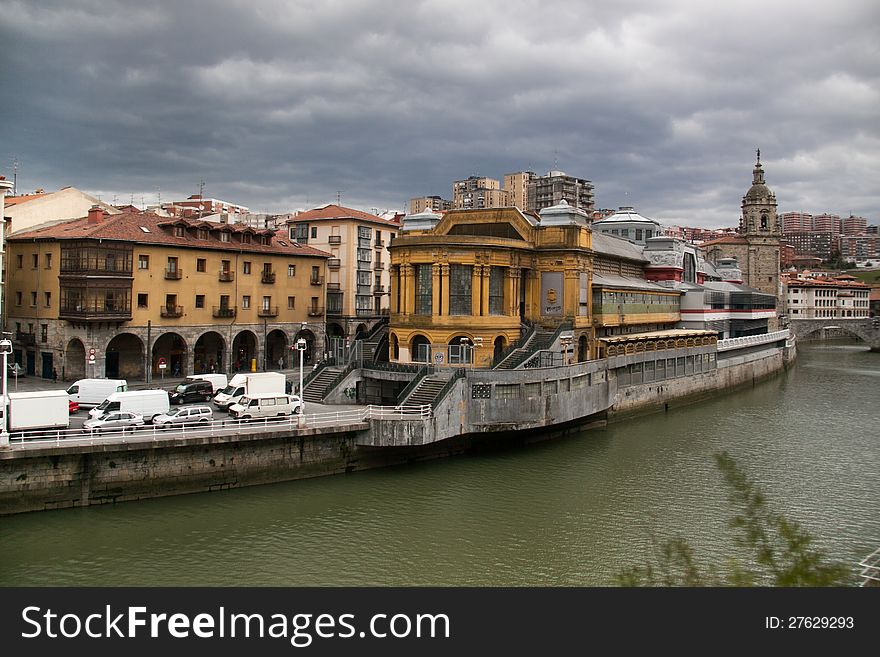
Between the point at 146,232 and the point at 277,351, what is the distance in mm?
15534

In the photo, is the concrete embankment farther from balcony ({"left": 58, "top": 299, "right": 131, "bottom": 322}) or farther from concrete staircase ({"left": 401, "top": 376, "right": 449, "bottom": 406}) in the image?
balcony ({"left": 58, "top": 299, "right": 131, "bottom": 322})

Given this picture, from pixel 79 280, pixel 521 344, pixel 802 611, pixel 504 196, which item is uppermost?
pixel 504 196

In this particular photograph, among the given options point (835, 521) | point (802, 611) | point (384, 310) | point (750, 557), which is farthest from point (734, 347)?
point (802, 611)

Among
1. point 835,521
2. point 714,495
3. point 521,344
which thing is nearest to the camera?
point 835,521

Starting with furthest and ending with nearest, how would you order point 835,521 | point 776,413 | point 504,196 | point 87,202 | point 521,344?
point 504,196
point 87,202
point 776,413
point 521,344
point 835,521

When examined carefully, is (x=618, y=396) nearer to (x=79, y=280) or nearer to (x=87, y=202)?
(x=79, y=280)

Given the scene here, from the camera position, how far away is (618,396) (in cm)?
5066

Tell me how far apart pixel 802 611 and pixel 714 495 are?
74.4ft

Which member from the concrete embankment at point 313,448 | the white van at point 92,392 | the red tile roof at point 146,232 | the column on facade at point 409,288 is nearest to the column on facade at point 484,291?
the column on facade at point 409,288

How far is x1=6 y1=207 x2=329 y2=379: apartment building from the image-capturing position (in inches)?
1918

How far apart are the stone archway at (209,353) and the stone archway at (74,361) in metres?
8.55

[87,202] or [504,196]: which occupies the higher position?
[504,196]

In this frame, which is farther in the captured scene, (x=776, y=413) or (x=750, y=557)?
(x=776, y=413)

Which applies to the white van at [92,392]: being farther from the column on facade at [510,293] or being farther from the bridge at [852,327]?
the bridge at [852,327]
